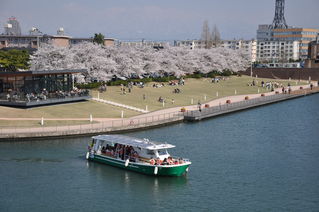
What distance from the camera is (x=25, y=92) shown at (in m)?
74.0

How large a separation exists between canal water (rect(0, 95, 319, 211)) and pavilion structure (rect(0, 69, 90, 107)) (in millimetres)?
15300

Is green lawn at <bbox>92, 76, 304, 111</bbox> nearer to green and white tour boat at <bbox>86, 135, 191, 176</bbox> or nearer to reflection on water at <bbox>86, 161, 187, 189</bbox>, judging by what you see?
green and white tour boat at <bbox>86, 135, 191, 176</bbox>

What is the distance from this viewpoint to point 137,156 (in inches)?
1832

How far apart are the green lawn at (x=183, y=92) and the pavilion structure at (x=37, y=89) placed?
30.9ft

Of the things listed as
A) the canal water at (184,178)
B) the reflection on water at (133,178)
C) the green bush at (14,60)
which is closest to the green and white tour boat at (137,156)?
the reflection on water at (133,178)

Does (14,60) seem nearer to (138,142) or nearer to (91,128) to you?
(91,128)

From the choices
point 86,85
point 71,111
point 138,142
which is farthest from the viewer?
point 86,85

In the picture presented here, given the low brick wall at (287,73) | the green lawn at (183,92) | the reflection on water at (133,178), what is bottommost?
the reflection on water at (133,178)

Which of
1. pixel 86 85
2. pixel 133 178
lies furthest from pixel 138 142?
pixel 86 85

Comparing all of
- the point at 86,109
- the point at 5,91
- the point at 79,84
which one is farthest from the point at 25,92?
the point at 79,84

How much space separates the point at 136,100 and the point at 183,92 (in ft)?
69.6

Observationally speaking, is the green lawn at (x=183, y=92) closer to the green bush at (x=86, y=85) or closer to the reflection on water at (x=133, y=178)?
the green bush at (x=86, y=85)

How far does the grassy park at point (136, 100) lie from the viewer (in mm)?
67194

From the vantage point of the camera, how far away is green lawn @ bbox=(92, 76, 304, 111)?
8762 cm
